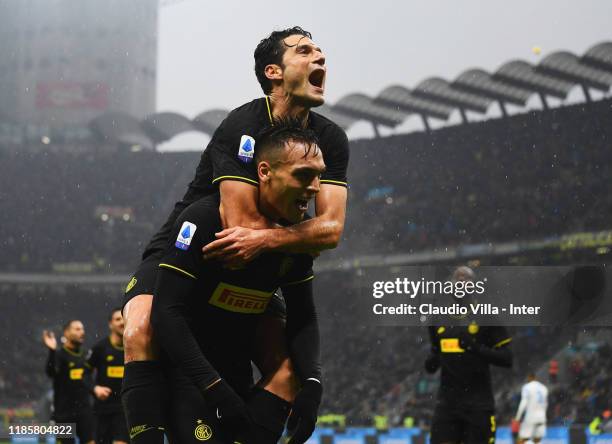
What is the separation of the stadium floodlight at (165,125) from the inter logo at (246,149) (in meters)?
21.3

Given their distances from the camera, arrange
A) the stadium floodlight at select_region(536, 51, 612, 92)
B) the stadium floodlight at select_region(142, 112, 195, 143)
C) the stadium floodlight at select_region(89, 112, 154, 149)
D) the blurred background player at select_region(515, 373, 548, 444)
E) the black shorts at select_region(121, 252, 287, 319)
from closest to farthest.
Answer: the black shorts at select_region(121, 252, 287, 319) < the blurred background player at select_region(515, 373, 548, 444) < the stadium floodlight at select_region(536, 51, 612, 92) < the stadium floodlight at select_region(142, 112, 195, 143) < the stadium floodlight at select_region(89, 112, 154, 149)

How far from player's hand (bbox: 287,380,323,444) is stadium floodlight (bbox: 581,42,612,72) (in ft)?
70.1

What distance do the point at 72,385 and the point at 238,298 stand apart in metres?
7.55

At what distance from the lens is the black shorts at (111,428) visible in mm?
9836

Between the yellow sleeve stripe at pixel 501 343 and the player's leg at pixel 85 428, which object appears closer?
the yellow sleeve stripe at pixel 501 343

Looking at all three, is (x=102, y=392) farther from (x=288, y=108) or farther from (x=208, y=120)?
(x=208, y=120)

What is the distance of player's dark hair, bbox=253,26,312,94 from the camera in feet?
12.9

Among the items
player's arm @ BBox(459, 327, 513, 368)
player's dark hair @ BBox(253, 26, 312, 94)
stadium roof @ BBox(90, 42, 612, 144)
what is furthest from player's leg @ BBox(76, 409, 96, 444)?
stadium roof @ BBox(90, 42, 612, 144)

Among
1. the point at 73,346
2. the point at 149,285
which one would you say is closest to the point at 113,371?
the point at 73,346

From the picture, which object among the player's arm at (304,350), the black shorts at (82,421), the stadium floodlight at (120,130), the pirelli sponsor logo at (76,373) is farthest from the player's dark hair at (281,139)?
the stadium floodlight at (120,130)

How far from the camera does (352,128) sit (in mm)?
26516

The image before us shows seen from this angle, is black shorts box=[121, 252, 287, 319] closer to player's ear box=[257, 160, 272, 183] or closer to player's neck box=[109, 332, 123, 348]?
player's ear box=[257, 160, 272, 183]

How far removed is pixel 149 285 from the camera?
3.77 meters

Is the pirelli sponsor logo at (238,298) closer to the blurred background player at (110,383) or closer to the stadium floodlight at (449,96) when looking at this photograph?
the blurred background player at (110,383)
